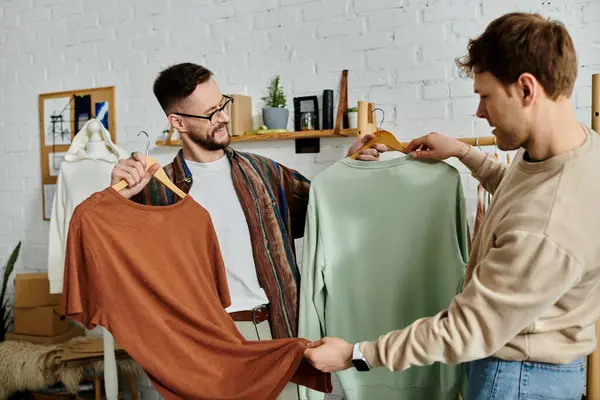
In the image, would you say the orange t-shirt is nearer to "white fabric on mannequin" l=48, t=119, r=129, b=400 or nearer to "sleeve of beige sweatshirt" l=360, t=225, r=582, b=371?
"sleeve of beige sweatshirt" l=360, t=225, r=582, b=371

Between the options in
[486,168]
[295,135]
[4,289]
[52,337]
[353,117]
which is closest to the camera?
[486,168]

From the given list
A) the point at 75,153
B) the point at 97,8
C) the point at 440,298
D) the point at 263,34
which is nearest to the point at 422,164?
the point at 440,298

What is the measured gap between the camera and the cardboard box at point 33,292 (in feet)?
10.4

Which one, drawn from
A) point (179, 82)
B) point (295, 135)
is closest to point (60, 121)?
point (295, 135)

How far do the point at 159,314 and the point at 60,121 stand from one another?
2.39 m

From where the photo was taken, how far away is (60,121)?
11.6 feet

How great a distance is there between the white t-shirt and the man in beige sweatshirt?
0.66 meters

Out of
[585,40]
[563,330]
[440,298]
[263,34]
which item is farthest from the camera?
[263,34]

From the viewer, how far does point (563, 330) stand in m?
1.26

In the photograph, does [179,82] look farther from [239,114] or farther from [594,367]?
[594,367]

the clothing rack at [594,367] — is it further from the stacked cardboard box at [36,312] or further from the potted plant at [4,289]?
the potted plant at [4,289]

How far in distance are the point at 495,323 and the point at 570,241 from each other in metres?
0.23

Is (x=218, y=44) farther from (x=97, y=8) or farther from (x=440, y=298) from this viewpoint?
(x=440, y=298)

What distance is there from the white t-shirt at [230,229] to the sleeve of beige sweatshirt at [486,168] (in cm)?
78
